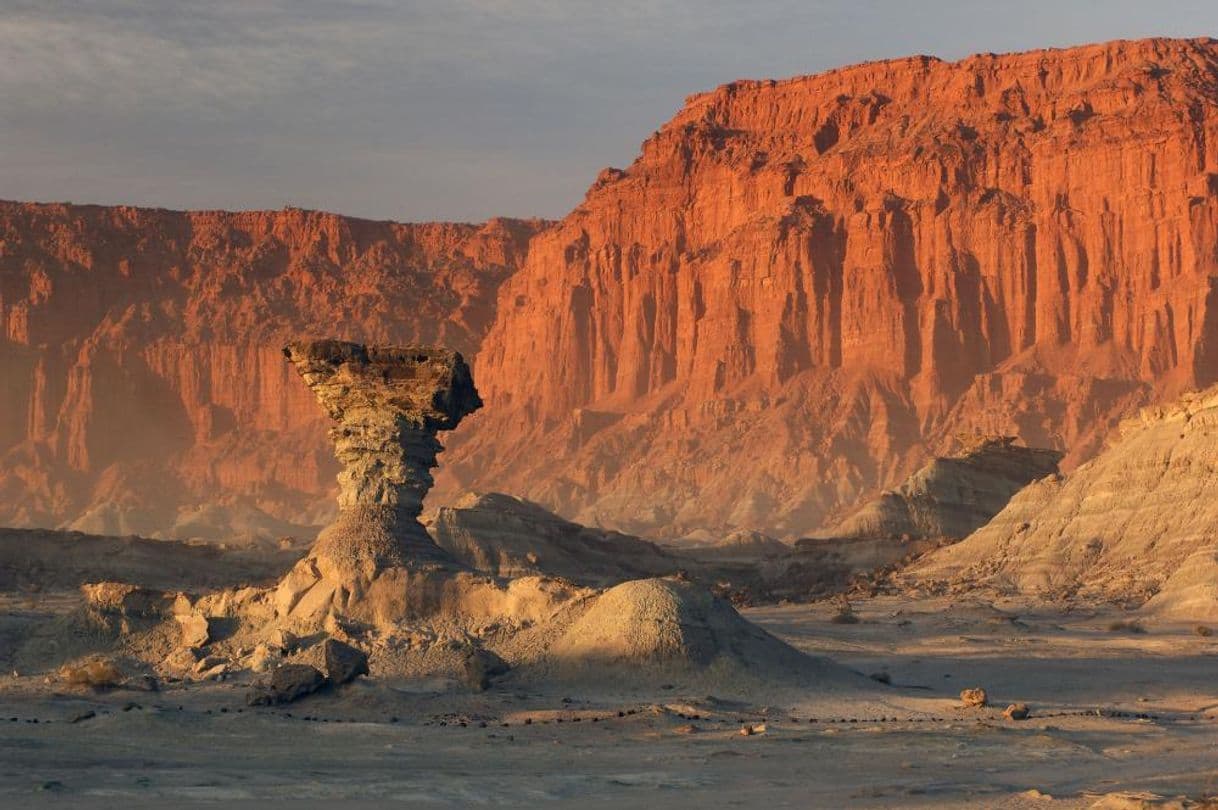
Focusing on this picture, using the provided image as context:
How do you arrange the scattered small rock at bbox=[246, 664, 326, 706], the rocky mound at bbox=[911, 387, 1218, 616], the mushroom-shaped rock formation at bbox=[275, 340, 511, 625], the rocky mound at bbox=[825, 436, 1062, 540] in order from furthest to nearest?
1. the rocky mound at bbox=[825, 436, 1062, 540]
2. the rocky mound at bbox=[911, 387, 1218, 616]
3. the mushroom-shaped rock formation at bbox=[275, 340, 511, 625]
4. the scattered small rock at bbox=[246, 664, 326, 706]

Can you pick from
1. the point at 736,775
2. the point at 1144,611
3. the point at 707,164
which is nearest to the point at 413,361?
the point at 736,775

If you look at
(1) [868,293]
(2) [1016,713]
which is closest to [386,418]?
(2) [1016,713]

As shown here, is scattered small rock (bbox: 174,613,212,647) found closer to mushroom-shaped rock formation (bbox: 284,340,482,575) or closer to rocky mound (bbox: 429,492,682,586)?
mushroom-shaped rock formation (bbox: 284,340,482,575)

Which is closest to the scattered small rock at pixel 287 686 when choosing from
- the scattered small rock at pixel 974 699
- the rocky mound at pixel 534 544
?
the scattered small rock at pixel 974 699

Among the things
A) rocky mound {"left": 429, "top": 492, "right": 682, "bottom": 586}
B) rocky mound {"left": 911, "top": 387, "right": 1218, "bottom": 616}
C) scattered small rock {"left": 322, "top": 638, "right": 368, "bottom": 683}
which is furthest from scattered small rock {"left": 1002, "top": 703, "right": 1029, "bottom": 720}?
rocky mound {"left": 429, "top": 492, "right": 682, "bottom": 586}

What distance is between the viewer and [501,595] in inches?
1496

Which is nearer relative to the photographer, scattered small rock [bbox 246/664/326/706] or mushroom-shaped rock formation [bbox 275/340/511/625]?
scattered small rock [bbox 246/664/326/706]

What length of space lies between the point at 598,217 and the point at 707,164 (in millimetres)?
12971

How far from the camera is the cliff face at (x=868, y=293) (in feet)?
481

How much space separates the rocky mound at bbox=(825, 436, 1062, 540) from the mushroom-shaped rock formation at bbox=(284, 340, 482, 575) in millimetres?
52379

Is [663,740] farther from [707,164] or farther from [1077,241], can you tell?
[707,164]

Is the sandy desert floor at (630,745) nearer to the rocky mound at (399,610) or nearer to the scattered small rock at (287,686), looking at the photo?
the scattered small rock at (287,686)

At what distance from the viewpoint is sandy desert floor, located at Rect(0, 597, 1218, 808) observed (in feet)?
75.8

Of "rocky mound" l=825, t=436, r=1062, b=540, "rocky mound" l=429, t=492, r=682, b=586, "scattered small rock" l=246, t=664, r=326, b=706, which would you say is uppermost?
"rocky mound" l=825, t=436, r=1062, b=540
